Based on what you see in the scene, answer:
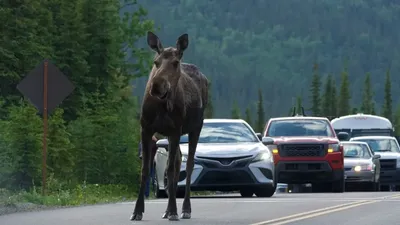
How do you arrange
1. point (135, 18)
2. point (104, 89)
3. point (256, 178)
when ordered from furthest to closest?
1. point (135, 18)
2. point (104, 89)
3. point (256, 178)

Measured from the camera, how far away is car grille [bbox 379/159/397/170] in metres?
43.3

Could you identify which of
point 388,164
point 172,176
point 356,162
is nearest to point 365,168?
point 356,162

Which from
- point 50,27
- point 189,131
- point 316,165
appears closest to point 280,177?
point 316,165

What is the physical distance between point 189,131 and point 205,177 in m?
7.94

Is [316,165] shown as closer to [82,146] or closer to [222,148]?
[222,148]

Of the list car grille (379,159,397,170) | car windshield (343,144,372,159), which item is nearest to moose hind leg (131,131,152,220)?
car windshield (343,144,372,159)

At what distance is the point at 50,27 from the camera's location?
186 ft

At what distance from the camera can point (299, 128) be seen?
106ft

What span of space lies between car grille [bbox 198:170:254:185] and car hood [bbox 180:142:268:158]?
0.33 meters

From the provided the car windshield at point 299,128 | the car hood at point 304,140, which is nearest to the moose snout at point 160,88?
the car hood at point 304,140

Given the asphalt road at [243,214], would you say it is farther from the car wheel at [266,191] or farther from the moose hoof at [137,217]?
the car wheel at [266,191]

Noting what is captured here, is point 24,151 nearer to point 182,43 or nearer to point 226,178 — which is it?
point 226,178

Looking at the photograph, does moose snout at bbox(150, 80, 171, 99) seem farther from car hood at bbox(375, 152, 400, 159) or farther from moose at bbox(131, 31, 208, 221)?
car hood at bbox(375, 152, 400, 159)

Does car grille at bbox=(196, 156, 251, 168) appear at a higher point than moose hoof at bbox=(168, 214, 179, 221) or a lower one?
lower
